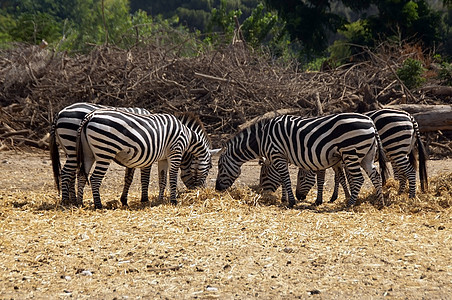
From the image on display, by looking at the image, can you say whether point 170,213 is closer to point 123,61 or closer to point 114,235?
point 114,235

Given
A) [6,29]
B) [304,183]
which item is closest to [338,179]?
[304,183]

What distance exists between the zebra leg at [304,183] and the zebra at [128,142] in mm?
1914

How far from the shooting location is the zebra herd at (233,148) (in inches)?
287

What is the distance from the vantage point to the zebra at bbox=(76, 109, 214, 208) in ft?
23.3

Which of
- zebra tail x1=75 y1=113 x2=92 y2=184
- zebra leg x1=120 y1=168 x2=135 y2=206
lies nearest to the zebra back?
zebra leg x1=120 y1=168 x2=135 y2=206

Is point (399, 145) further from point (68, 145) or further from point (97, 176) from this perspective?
point (68, 145)

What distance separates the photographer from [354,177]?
7.69m

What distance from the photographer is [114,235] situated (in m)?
5.88

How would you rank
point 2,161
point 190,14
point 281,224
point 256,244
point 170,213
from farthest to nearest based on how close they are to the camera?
point 190,14
point 2,161
point 170,213
point 281,224
point 256,244

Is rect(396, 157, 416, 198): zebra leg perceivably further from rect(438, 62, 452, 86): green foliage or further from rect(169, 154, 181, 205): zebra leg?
rect(438, 62, 452, 86): green foliage

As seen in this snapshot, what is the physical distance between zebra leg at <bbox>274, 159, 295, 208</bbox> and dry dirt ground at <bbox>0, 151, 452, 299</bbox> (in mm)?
189

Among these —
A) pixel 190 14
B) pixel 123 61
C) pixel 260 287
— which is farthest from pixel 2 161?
pixel 190 14

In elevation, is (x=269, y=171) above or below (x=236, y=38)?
below

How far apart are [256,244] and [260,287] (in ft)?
3.69
